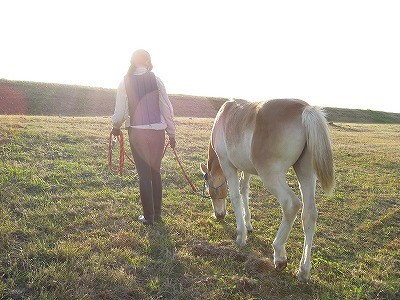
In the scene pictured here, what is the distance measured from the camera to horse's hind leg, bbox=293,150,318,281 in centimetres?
444

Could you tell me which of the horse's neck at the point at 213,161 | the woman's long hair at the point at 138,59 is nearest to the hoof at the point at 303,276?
the horse's neck at the point at 213,161

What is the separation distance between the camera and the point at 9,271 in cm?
391

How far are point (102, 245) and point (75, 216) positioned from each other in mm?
1201

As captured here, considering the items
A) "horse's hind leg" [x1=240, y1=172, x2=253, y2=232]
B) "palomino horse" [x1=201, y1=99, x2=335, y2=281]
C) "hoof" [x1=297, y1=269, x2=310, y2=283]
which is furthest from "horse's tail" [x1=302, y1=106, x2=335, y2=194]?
"horse's hind leg" [x1=240, y1=172, x2=253, y2=232]

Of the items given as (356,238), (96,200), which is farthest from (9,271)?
(356,238)

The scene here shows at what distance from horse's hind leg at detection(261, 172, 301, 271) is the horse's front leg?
0.91 meters

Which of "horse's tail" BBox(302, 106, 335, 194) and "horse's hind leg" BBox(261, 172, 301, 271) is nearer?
"horse's tail" BBox(302, 106, 335, 194)

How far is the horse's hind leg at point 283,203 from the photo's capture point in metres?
4.41

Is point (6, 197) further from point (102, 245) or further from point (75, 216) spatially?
point (102, 245)

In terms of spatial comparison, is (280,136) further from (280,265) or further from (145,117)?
(145,117)

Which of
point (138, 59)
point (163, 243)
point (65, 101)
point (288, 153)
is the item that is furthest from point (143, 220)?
point (65, 101)

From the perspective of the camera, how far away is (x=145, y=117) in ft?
18.4

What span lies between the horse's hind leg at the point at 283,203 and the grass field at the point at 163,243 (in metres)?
0.30

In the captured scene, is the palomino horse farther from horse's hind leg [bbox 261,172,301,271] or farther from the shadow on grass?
the shadow on grass
